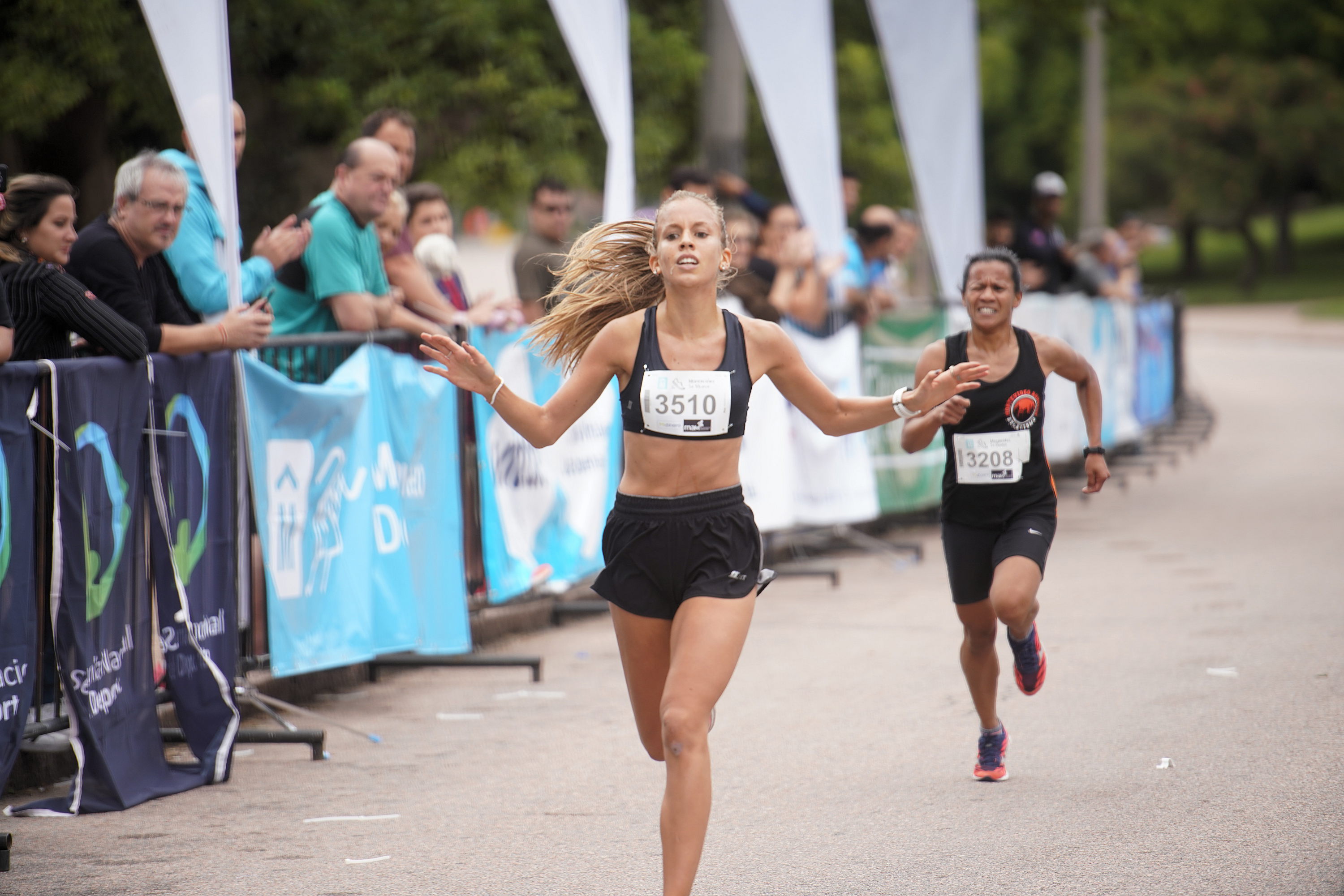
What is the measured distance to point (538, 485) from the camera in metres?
8.88

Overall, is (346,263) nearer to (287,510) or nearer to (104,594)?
(287,510)

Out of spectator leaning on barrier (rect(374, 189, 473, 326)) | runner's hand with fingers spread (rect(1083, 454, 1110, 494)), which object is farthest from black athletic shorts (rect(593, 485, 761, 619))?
spectator leaning on barrier (rect(374, 189, 473, 326))

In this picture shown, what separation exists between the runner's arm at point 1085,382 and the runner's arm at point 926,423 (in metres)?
0.39

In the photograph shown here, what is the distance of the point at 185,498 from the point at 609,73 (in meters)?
4.29

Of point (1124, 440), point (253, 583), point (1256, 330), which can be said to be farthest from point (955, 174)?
point (1256, 330)

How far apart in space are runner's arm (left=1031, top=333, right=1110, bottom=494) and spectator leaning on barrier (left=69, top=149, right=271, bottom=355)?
3.07 m

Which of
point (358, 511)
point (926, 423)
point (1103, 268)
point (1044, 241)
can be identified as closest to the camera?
point (926, 423)

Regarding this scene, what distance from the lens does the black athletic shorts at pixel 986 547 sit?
19.8 ft

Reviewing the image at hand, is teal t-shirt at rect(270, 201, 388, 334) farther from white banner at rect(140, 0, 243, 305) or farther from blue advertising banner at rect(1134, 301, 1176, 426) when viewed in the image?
blue advertising banner at rect(1134, 301, 1176, 426)

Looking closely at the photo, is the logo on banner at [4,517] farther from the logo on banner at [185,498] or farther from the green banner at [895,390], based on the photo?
the green banner at [895,390]

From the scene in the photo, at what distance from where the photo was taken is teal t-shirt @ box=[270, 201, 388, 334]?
7.46m

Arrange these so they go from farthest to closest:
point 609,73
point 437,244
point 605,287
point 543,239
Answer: point 543,239, point 609,73, point 437,244, point 605,287

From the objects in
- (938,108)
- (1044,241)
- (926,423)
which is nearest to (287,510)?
(926,423)

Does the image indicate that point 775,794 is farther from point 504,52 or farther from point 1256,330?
point 1256,330
